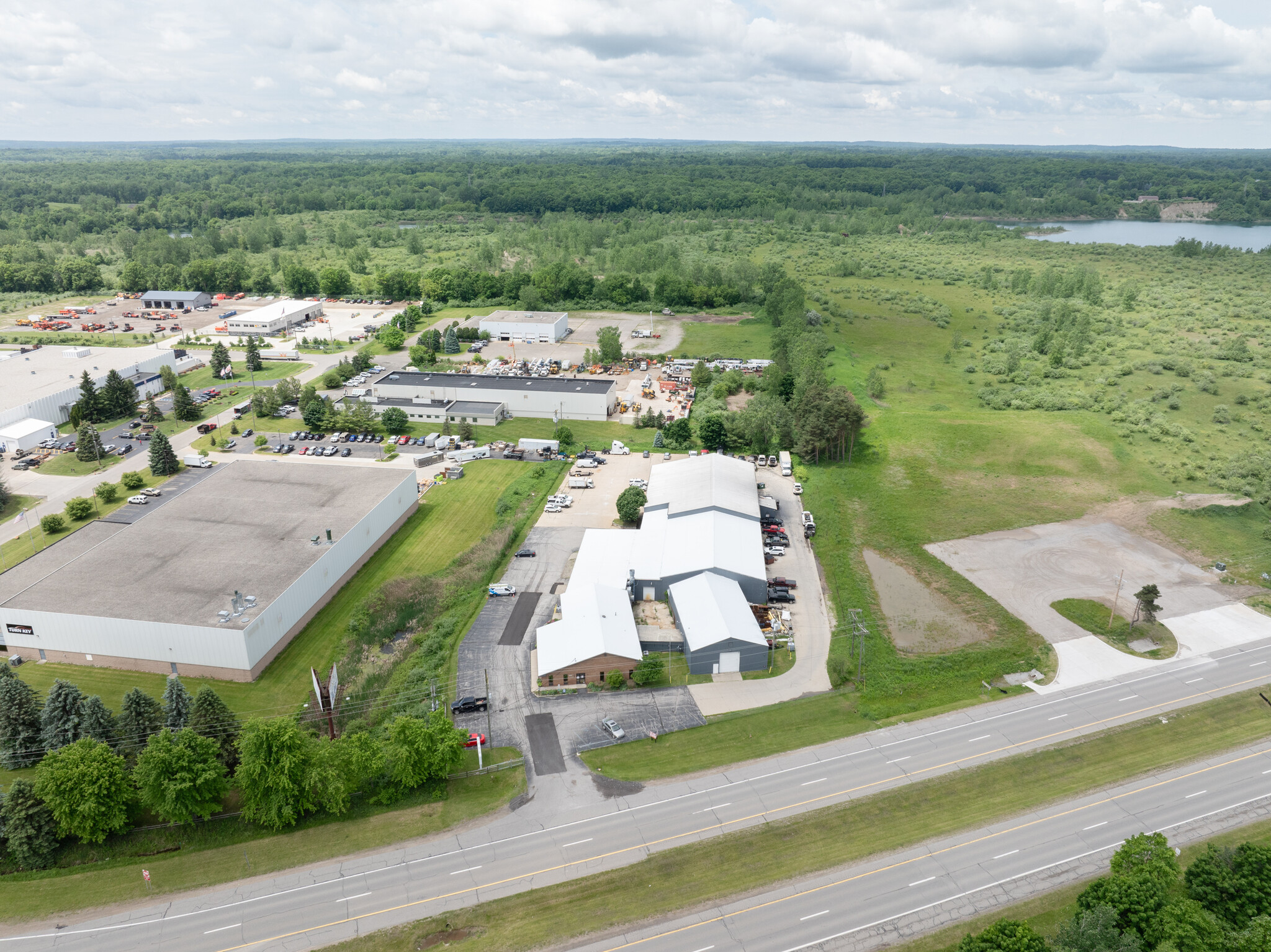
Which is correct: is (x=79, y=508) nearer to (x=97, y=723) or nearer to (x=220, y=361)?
(x=97, y=723)

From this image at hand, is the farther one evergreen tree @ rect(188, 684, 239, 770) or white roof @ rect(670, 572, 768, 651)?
white roof @ rect(670, 572, 768, 651)

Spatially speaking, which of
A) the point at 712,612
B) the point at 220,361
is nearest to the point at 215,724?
the point at 712,612

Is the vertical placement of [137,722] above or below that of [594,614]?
above

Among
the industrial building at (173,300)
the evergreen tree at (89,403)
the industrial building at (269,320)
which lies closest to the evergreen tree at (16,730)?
the evergreen tree at (89,403)

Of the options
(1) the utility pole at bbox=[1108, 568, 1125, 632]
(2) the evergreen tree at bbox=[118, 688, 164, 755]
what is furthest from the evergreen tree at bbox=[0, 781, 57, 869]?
(1) the utility pole at bbox=[1108, 568, 1125, 632]

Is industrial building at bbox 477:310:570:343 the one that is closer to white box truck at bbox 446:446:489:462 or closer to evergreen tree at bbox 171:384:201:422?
white box truck at bbox 446:446:489:462

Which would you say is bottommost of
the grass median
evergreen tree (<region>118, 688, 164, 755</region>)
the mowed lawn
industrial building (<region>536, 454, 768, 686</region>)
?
the mowed lawn
